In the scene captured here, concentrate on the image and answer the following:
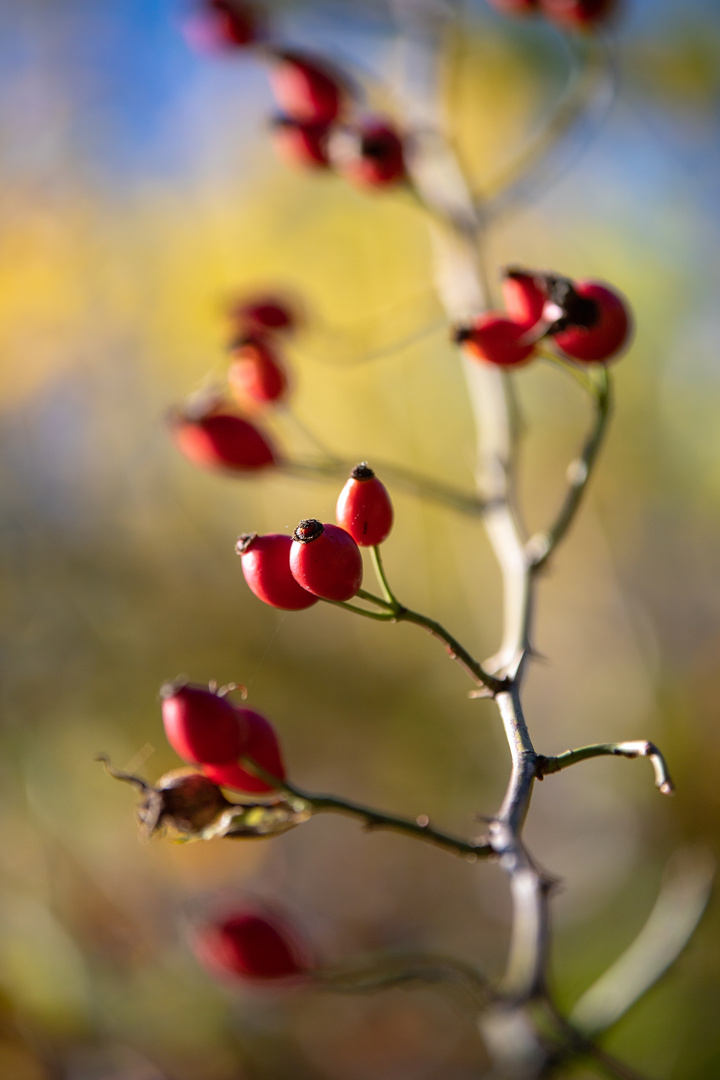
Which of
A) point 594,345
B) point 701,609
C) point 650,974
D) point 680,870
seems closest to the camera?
point 594,345

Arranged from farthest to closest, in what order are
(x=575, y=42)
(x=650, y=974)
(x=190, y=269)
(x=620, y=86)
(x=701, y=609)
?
1. (x=190, y=269)
2. (x=620, y=86)
3. (x=701, y=609)
4. (x=575, y=42)
5. (x=650, y=974)

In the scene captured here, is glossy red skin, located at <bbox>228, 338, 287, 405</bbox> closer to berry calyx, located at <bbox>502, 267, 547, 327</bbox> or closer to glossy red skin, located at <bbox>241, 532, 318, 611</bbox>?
berry calyx, located at <bbox>502, 267, 547, 327</bbox>

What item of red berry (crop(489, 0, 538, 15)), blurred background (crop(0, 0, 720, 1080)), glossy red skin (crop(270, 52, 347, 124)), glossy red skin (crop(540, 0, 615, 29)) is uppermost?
red berry (crop(489, 0, 538, 15))

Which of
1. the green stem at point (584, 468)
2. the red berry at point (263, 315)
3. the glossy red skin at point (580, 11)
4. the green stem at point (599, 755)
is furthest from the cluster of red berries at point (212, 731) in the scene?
the glossy red skin at point (580, 11)

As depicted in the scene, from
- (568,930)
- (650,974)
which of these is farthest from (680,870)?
(650,974)

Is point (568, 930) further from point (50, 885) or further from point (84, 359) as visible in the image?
point (84, 359)

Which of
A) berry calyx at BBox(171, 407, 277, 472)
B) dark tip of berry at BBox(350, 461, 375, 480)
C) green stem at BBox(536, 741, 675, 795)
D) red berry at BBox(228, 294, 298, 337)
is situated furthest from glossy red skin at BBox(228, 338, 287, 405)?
green stem at BBox(536, 741, 675, 795)

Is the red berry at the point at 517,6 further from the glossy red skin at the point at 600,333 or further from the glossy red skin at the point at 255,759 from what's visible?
the glossy red skin at the point at 255,759
